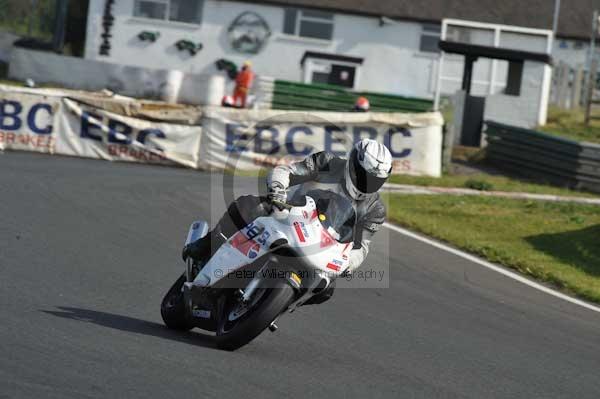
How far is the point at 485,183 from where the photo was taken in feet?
64.3

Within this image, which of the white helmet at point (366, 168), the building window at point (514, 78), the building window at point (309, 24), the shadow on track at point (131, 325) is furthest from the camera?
the building window at point (309, 24)

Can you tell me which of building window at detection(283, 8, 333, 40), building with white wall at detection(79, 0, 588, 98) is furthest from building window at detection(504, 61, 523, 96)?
building window at detection(283, 8, 333, 40)

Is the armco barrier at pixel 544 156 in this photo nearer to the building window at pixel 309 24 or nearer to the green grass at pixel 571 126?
the green grass at pixel 571 126

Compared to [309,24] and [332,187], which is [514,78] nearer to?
[309,24]

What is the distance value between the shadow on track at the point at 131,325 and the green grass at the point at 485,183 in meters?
12.1

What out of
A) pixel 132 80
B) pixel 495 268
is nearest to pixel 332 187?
pixel 495 268

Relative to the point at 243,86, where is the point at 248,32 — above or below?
above

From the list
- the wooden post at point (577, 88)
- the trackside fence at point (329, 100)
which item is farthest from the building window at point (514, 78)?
the wooden post at point (577, 88)

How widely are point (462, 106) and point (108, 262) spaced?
17247 mm

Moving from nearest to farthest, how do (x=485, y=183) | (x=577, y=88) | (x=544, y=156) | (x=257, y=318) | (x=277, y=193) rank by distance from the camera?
(x=257, y=318)
(x=277, y=193)
(x=485, y=183)
(x=544, y=156)
(x=577, y=88)

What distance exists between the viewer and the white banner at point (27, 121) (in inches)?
762

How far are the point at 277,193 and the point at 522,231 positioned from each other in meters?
9.33

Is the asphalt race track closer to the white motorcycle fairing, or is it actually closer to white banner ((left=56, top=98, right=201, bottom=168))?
the white motorcycle fairing

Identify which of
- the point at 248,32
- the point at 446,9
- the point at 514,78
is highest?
the point at 446,9
